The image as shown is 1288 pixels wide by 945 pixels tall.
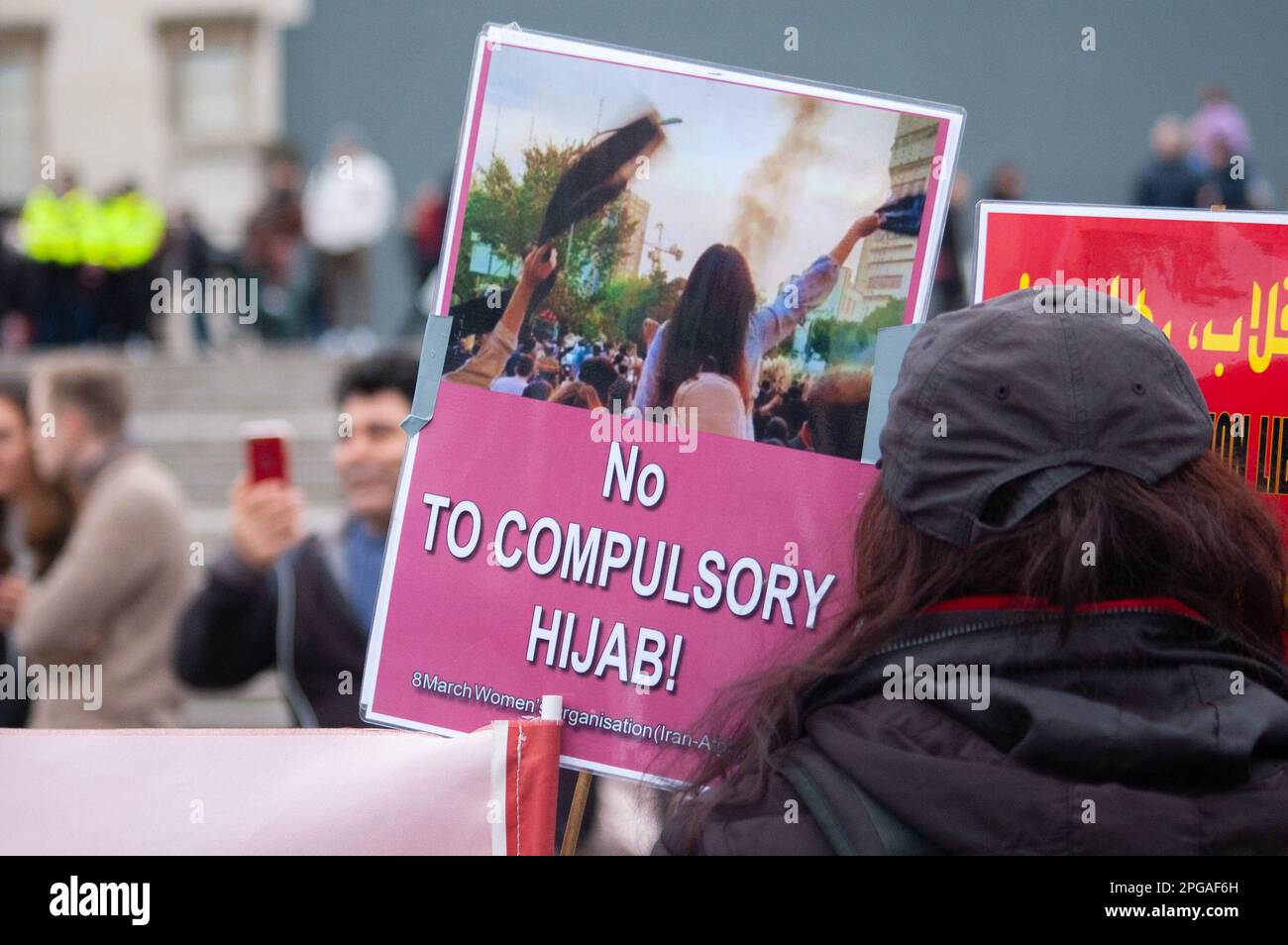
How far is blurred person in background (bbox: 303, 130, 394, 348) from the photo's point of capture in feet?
41.5

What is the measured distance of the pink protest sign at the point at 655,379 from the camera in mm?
1411

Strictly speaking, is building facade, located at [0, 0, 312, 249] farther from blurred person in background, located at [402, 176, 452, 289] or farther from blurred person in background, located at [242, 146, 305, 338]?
blurred person in background, located at [402, 176, 452, 289]

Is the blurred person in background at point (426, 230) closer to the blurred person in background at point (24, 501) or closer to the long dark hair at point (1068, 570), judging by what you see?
the blurred person in background at point (24, 501)

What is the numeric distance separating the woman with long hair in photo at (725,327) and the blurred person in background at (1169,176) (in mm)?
8801

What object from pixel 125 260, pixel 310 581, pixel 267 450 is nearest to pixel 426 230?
pixel 125 260

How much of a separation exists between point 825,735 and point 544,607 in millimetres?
382

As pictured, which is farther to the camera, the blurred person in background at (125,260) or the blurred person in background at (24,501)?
the blurred person in background at (125,260)

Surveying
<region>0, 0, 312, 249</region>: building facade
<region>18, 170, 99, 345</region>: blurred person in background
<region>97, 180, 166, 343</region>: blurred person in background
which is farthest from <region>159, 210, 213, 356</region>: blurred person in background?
<region>0, 0, 312, 249</region>: building facade

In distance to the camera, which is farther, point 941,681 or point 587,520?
point 587,520

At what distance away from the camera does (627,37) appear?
26.6ft

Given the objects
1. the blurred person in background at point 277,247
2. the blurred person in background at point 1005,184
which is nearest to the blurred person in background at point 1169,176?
the blurred person in background at point 1005,184

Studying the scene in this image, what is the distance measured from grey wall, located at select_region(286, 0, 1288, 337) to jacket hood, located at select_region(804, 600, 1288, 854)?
1028 cm

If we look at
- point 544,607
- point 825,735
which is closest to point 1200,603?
point 825,735
